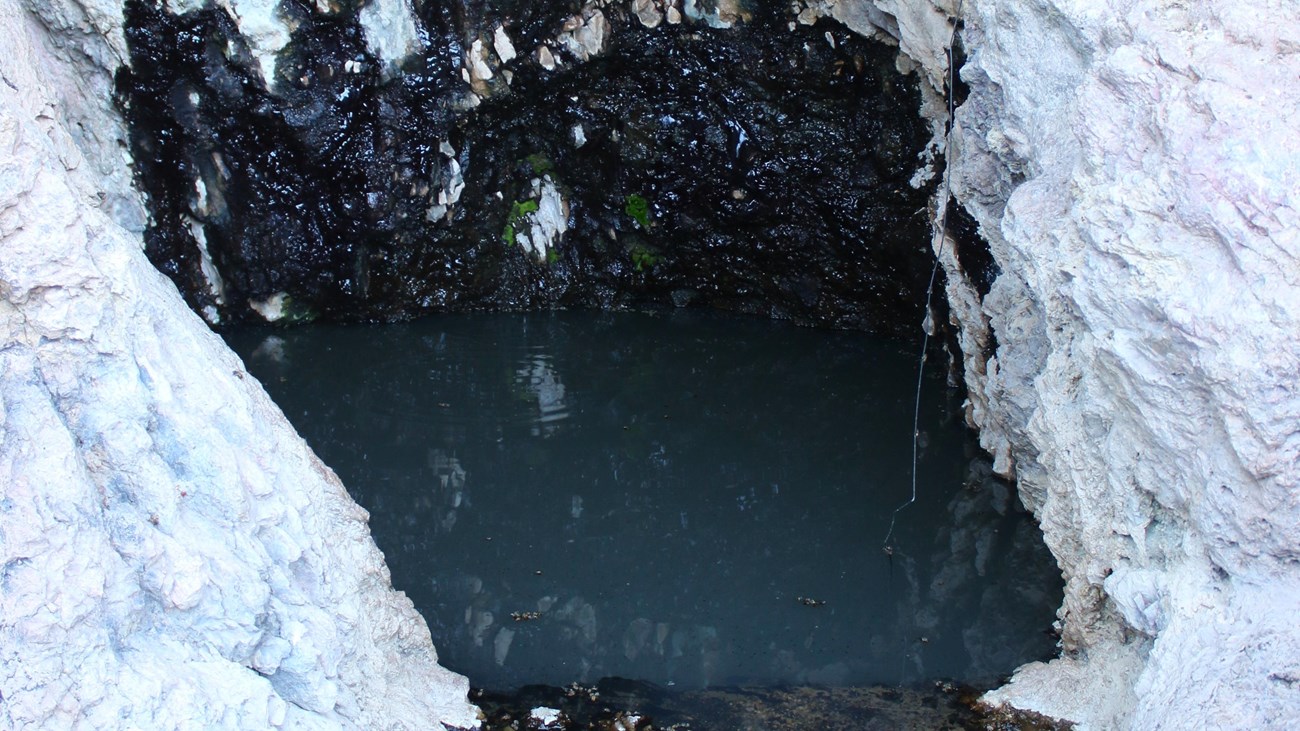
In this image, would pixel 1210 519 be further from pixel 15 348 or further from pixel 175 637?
pixel 15 348

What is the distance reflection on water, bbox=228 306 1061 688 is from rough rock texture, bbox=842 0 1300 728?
2.89ft

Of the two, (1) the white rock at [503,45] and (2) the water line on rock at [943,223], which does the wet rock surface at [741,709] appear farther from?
(1) the white rock at [503,45]

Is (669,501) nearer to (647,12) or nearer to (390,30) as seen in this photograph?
(647,12)

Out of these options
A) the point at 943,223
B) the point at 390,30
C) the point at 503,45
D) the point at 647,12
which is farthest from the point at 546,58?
the point at 943,223

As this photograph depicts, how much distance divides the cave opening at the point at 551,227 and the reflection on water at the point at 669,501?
0.04 metres

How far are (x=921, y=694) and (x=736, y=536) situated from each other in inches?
54.0

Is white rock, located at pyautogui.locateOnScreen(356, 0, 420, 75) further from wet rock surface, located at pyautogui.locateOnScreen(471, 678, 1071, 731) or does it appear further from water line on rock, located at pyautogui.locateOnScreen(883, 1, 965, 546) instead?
wet rock surface, located at pyautogui.locateOnScreen(471, 678, 1071, 731)

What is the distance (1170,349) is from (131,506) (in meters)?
2.84

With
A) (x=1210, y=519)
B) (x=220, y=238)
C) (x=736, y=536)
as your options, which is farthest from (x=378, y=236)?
(x=1210, y=519)

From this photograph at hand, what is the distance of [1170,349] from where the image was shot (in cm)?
304

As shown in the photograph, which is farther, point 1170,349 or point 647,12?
point 647,12

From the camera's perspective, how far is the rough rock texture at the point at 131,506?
2.42 m

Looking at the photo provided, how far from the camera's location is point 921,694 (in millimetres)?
4094

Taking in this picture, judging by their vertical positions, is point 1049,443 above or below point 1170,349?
below
